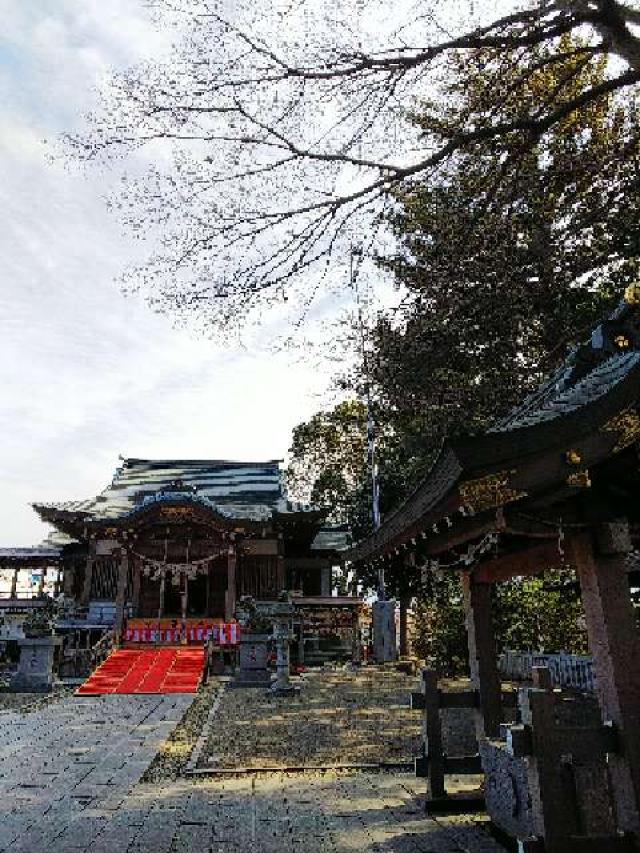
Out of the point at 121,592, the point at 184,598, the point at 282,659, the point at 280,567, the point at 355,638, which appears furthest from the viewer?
the point at 280,567

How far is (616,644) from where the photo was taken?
3508mm

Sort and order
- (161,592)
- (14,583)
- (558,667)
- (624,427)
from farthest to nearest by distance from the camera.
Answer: (14,583) → (161,592) → (558,667) → (624,427)

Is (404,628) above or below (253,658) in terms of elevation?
above

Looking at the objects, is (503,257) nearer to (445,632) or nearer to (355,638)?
(445,632)

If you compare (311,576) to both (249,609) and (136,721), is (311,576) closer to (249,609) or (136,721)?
Answer: (249,609)

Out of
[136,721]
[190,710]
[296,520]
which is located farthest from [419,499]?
[296,520]

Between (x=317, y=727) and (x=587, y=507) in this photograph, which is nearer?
(x=587, y=507)

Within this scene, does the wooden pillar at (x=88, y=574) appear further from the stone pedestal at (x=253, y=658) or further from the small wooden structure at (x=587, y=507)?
the small wooden structure at (x=587, y=507)

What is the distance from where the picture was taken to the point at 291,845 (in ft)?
13.7

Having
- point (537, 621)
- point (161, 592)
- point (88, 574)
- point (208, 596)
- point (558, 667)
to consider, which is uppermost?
point (88, 574)

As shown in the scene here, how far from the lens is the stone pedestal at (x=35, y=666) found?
545 inches

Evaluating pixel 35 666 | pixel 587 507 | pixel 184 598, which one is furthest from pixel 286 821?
pixel 184 598

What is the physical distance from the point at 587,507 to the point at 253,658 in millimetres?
12667

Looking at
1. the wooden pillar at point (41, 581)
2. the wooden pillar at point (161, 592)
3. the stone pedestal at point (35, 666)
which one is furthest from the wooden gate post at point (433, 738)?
the wooden pillar at point (41, 581)
